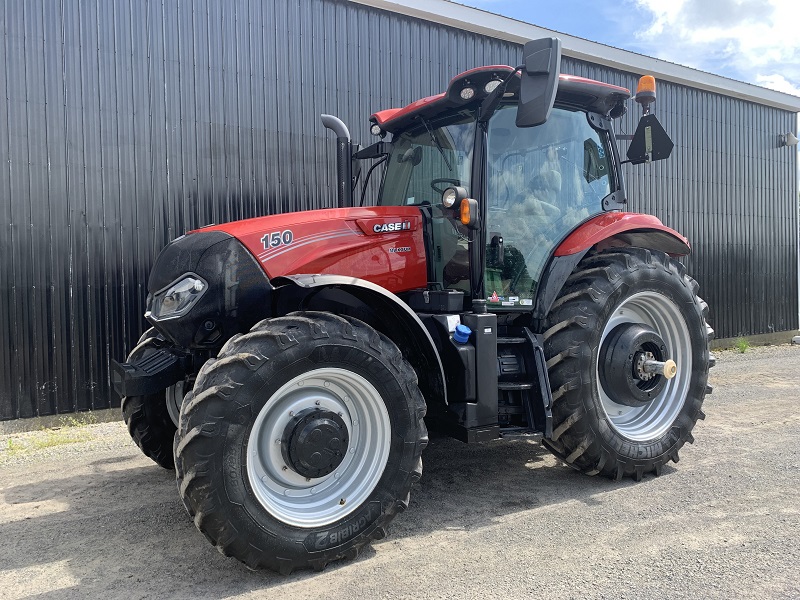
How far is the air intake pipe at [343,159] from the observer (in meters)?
4.82

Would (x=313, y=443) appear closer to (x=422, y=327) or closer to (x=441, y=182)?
(x=422, y=327)

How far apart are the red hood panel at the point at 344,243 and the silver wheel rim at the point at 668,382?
1490 millimetres

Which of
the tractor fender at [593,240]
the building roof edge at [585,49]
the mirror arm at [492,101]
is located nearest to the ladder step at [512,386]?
the tractor fender at [593,240]

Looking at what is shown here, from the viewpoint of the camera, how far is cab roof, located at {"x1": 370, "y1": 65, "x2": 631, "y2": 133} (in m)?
4.00

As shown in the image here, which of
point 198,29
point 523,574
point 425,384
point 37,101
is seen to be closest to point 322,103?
point 198,29

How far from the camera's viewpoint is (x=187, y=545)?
3344mm

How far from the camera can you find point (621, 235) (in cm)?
468

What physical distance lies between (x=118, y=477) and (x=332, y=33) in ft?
18.0

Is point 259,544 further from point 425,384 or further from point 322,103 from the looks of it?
point 322,103

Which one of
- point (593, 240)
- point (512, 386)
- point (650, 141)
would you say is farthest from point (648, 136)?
point (512, 386)

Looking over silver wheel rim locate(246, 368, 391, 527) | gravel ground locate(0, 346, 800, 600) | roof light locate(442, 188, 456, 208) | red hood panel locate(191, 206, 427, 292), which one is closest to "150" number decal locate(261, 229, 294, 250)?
red hood panel locate(191, 206, 427, 292)

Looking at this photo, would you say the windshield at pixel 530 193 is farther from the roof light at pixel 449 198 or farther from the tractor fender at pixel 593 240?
the roof light at pixel 449 198

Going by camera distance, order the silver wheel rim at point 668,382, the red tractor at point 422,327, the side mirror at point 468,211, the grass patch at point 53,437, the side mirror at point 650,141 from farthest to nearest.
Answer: the grass patch at point 53,437
the side mirror at point 650,141
the silver wheel rim at point 668,382
the side mirror at point 468,211
the red tractor at point 422,327

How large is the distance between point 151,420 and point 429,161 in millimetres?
2562
